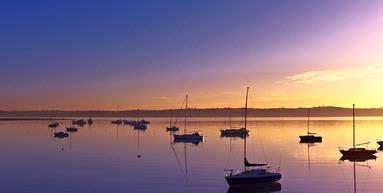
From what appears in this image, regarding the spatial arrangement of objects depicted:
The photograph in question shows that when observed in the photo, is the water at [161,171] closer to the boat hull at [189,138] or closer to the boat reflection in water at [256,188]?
the boat reflection in water at [256,188]

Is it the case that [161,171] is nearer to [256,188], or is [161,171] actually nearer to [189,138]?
[256,188]

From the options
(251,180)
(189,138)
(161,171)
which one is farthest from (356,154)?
(189,138)

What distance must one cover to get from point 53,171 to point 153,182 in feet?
45.7

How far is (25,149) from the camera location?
85.7 m

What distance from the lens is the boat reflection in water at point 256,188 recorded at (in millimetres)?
43281

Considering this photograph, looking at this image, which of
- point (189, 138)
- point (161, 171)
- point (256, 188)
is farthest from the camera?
point (189, 138)

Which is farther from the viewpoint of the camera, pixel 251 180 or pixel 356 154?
pixel 356 154

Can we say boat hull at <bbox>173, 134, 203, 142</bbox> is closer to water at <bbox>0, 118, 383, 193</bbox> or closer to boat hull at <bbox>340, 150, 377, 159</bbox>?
water at <bbox>0, 118, 383, 193</bbox>

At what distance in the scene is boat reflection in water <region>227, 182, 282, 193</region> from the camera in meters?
43.3

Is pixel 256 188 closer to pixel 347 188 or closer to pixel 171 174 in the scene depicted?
pixel 347 188

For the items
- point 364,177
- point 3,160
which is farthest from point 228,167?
point 3,160

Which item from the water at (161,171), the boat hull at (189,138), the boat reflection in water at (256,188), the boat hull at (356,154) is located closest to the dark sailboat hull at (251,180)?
the boat reflection in water at (256,188)

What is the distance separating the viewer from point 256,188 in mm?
44500

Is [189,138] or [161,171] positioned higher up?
[189,138]
